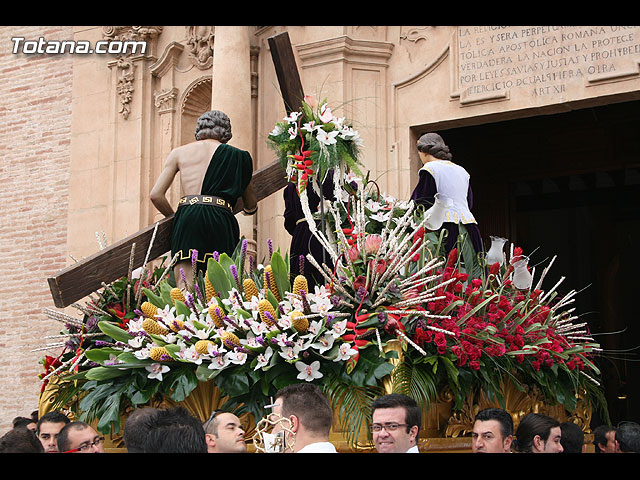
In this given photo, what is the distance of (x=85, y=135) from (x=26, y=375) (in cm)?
356

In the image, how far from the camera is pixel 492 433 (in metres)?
4.59

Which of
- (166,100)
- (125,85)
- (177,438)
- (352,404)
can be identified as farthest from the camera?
(125,85)

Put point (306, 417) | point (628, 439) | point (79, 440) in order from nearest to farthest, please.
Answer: point (306, 417), point (79, 440), point (628, 439)

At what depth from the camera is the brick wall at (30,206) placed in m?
13.4

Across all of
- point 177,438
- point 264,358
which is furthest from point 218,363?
point 177,438

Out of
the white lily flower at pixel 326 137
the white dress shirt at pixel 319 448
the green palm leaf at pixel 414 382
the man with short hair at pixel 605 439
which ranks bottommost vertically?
the man with short hair at pixel 605 439

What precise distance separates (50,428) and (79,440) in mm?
1111

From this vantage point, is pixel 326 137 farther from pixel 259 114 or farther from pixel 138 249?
pixel 259 114

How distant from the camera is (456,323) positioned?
532 cm

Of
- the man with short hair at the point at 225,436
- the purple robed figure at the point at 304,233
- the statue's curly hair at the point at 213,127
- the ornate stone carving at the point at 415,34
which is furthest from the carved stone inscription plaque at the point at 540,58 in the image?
the man with short hair at the point at 225,436

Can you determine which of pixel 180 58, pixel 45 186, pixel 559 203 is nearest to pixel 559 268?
pixel 559 203

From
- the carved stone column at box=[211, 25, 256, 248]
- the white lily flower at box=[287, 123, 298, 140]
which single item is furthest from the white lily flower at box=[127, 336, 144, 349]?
the carved stone column at box=[211, 25, 256, 248]

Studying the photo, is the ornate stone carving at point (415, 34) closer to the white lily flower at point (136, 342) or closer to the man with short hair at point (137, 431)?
the white lily flower at point (136, 342)

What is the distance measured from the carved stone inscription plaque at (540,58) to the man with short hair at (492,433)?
5655mm
